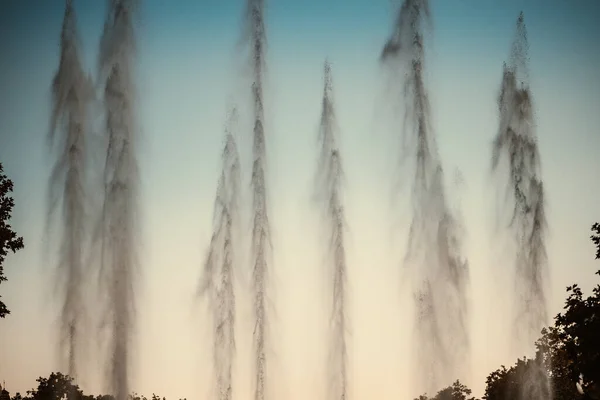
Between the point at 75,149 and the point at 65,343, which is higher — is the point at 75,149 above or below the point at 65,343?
above

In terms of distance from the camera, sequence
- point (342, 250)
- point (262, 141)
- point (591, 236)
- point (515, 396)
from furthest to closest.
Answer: point (515, 396) < point (262, 141) < point (342, 250) < point (591, 236)

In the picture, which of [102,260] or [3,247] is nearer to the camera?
[3,247]

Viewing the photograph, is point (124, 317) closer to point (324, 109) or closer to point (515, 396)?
point (324, 109)

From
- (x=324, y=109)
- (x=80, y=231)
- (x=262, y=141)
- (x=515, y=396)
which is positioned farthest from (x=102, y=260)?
(x=515, y=396)

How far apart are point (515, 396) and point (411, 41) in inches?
1039

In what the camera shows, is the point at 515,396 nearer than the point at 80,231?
No

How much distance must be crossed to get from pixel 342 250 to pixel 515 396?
1846 centimetres

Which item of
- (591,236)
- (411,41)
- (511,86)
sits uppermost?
(411,41)

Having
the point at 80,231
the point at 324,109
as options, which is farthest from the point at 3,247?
the point at 324,109

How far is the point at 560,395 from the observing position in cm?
5166

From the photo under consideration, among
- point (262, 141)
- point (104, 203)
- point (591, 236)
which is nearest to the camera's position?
point (591, 236)

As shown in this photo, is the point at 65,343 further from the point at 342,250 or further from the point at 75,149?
the point at 342,250

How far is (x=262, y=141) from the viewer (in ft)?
167

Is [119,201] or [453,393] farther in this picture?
[453,393]
